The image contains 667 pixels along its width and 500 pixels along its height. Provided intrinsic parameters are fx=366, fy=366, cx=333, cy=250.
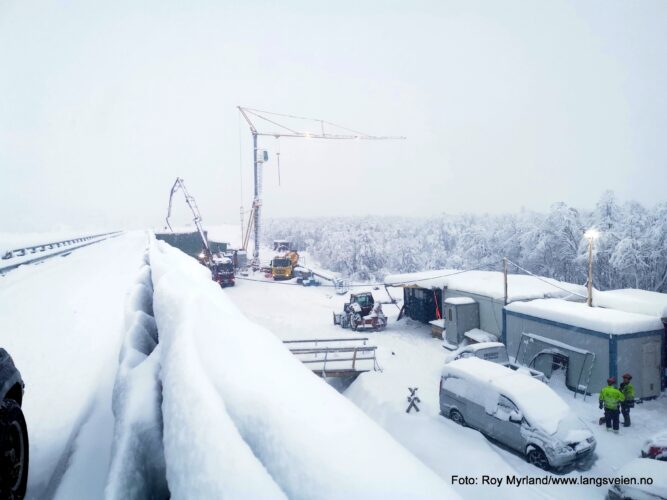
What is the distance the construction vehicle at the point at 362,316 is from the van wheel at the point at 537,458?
12678 millimetres

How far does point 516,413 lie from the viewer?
8484 mm

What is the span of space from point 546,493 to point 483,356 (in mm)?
6414

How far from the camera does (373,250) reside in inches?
2501

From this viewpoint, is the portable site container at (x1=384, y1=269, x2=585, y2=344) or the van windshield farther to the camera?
the portable site container at (x1=384, y1=269, x2=585, y2=344)

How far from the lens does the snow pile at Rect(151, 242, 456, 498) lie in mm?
694

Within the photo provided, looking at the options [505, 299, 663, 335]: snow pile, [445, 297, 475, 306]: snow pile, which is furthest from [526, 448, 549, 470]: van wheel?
[445, 297, 475, 306]: snow pile

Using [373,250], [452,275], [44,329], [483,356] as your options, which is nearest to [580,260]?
[452,275]

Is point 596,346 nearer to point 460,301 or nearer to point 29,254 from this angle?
A: point 460,301

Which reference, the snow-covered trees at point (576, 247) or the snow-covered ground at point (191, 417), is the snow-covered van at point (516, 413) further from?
the snow-covered trees at point (576, 247)

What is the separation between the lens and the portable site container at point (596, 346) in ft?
37.5

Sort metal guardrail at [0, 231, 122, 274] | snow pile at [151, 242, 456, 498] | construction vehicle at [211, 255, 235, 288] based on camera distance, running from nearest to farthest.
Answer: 1. snow pile at [151, 242, 456, 498]
2. metal guardrail at [0, 231, 122, 274]
3. construction vehicle at [211, 255, 235, 288]

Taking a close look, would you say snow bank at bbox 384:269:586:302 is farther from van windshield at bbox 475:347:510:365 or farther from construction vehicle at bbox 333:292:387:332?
van windshield at bbox 475:347:510:365

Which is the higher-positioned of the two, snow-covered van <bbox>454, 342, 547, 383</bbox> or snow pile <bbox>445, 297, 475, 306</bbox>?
snow pile <bbox>445, 297, 475, 306</bbox>

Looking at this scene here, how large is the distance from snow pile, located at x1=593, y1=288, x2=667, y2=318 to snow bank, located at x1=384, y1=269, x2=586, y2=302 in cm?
83
